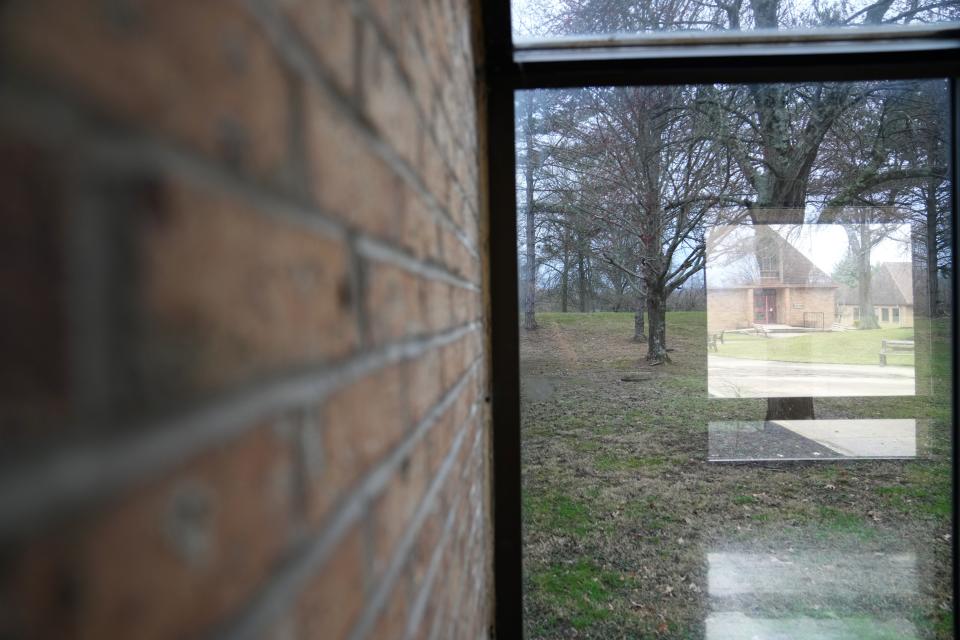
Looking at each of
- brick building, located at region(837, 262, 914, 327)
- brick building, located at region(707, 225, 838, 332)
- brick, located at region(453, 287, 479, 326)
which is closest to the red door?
brick building, located at region(707, 225, 838, 332)

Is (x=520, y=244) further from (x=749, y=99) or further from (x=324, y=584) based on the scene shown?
(x=324, y=584)

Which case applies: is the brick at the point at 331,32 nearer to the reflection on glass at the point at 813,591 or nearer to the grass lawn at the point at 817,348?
the grass lawn at the point at 817,348

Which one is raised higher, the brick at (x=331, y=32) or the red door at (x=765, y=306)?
the brick at (x=331, y=32)

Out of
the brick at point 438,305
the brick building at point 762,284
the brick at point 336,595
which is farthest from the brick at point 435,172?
the brick building at point 762,284

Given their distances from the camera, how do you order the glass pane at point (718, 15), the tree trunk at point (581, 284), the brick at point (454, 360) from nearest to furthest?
the brick at point (454, 360)
the glass pane at point (718, 15)
the tree trunk at point (581, 284)

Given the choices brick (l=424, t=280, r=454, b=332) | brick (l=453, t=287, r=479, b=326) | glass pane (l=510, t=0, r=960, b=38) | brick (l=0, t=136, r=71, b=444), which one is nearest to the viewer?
brick (l=0, t=136, r=71, b=444)

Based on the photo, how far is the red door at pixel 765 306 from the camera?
2.15 m

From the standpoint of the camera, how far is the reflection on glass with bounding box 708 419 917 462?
208 centimetres

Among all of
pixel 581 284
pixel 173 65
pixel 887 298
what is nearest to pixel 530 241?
pixel 581 284

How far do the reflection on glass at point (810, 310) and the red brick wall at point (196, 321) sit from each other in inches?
73.3

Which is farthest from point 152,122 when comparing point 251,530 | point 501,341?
point 501,341

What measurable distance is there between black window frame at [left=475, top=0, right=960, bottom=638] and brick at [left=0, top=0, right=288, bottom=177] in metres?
1.66

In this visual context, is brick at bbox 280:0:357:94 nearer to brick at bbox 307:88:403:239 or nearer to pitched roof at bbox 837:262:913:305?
brick at bbox 307:88:403:239

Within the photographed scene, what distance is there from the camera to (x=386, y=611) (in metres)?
0.59
